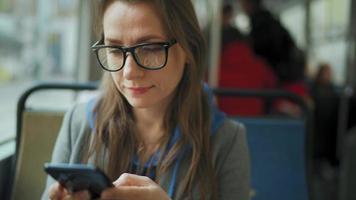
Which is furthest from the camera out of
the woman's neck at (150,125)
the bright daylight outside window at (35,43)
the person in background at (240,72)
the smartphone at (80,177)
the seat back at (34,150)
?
the person in background at (240,72)

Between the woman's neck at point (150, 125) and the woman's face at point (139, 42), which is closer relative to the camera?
the woman's face at point (139, 42)

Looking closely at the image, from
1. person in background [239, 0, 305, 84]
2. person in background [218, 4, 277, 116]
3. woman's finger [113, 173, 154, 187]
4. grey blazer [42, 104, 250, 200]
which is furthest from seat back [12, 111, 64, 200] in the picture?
person in background [239, 0, 305, 84]

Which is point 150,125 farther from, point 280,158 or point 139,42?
point 280,158

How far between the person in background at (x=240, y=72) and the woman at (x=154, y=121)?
195 cm

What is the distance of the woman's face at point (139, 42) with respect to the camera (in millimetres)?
842

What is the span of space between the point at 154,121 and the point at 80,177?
36 centimetres

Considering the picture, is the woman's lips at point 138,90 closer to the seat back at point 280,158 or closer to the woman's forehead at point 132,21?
the woman's forehead at point 132,21

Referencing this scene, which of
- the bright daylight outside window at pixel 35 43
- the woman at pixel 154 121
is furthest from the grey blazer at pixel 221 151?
the bright daylight outside window at pixel 35 43

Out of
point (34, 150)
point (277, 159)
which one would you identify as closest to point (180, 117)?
point (34, 150)

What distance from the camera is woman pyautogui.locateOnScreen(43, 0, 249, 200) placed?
0.85m

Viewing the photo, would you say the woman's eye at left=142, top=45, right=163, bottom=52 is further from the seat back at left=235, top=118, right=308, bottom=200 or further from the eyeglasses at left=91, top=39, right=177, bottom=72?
the seat back at left=235, top=118, right=308, bottom=200

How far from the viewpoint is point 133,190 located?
78cm

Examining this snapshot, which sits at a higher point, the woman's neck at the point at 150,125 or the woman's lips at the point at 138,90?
the woman's lips at the point at 138,90

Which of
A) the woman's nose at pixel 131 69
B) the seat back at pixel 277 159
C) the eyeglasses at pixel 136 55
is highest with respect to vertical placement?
the eyeglasses at pixel 136 55
